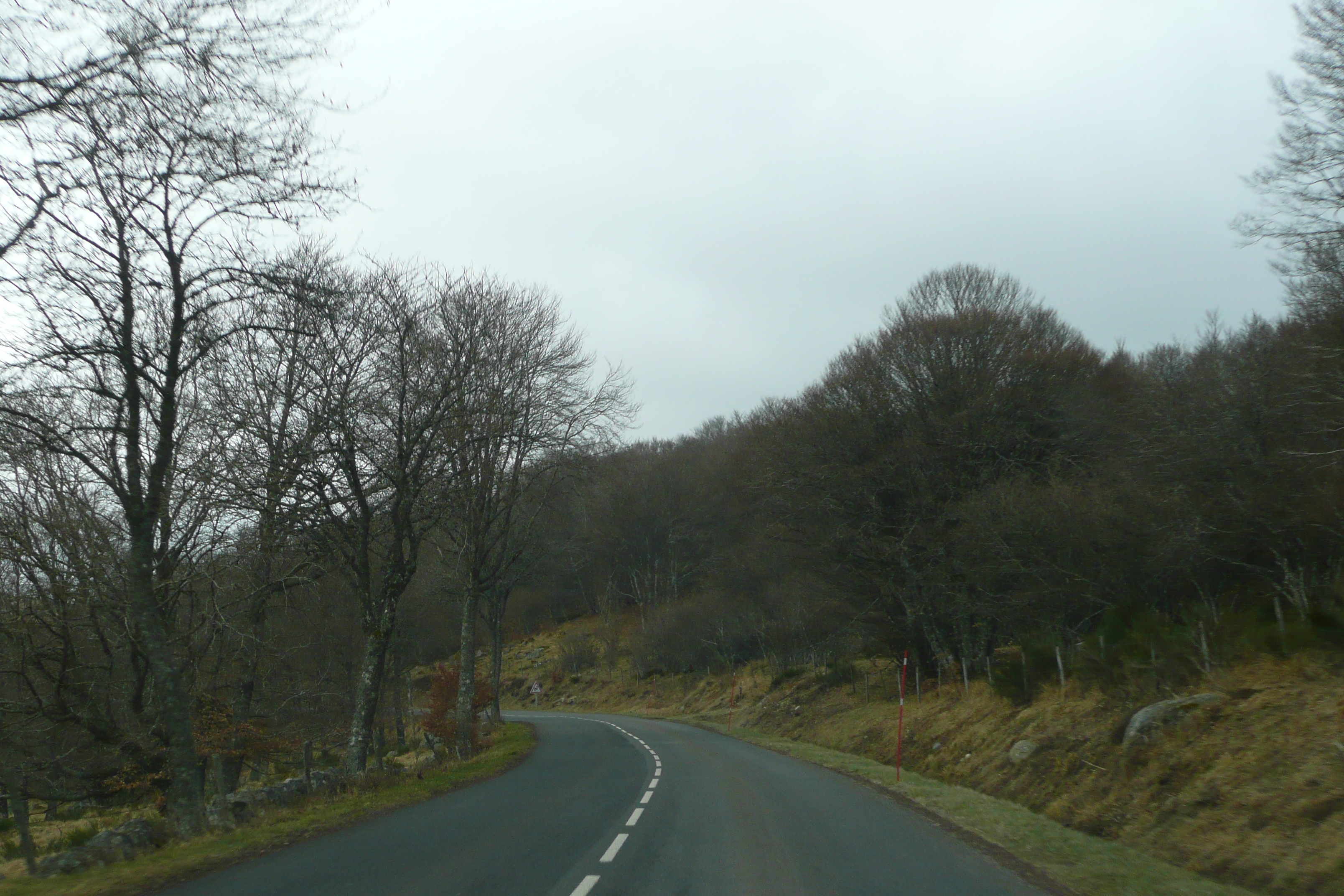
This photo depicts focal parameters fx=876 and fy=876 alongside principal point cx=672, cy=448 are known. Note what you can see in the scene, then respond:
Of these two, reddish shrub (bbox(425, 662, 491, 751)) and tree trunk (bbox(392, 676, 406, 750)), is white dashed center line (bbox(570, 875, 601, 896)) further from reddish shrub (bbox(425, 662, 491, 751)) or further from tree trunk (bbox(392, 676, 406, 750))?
tree trunk (bbox(392, 676, 406, 750))

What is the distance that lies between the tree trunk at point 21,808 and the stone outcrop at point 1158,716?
53.1 feet

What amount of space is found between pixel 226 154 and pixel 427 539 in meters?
13.9

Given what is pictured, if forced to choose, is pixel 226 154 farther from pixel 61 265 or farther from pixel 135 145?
pixel 61 265

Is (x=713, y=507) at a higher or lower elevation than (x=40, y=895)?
higher

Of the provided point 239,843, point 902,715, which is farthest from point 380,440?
point 902,715

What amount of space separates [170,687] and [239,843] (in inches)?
96.0

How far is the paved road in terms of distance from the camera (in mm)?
7828

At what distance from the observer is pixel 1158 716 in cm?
1373

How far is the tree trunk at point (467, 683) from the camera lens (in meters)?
24.5

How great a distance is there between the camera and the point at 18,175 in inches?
340

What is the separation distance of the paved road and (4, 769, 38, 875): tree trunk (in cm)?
593

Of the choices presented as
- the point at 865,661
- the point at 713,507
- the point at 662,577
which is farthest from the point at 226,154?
the point at 662,577

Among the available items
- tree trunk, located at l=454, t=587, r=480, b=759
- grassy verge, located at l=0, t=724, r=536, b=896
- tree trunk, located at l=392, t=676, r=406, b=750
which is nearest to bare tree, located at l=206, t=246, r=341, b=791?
grassy verge, located at l=0, t=724, r=536, b=896

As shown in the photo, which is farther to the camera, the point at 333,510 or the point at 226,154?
the point at 333,510
